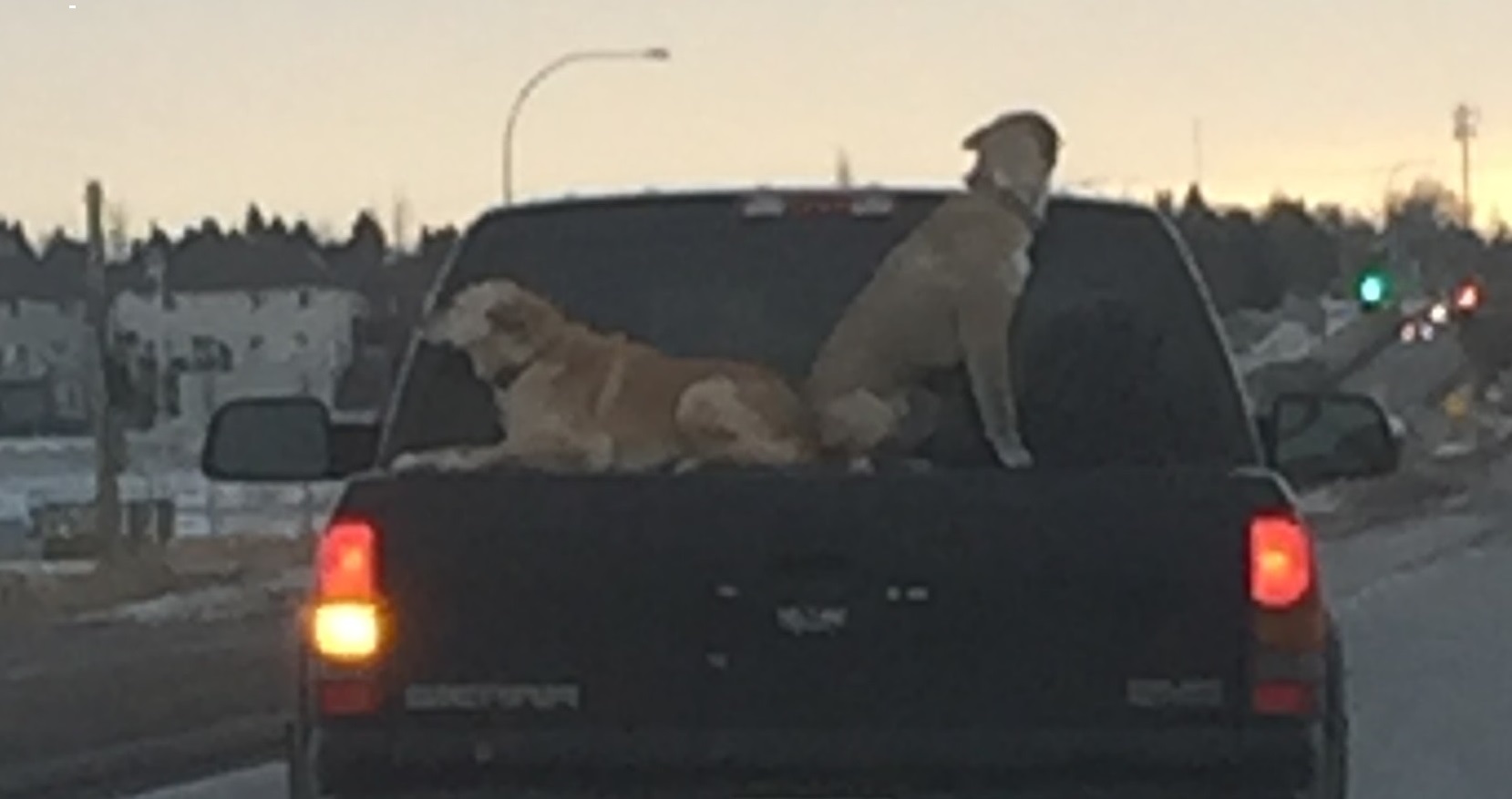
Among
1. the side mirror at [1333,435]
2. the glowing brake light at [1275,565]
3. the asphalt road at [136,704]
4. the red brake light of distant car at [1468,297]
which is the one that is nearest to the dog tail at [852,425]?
the glowing brake light at [1275,565]

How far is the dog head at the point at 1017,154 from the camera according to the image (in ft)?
25.3

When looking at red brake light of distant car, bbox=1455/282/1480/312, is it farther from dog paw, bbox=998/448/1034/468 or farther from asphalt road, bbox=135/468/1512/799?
dog paw, bbox=998/448/1034/468

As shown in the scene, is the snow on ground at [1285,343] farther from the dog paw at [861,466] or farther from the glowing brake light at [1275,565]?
the glowing brake light at [1275,565]

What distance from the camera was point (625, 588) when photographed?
6875mm

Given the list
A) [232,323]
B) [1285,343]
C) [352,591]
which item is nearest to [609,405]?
[352,591]

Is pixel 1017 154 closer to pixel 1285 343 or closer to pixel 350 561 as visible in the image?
pixel 350 561

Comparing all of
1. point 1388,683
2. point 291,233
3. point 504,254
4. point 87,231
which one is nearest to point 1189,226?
point 291,233

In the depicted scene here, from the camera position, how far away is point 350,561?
22.6 feet

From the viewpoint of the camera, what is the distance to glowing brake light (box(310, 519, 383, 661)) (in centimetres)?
688

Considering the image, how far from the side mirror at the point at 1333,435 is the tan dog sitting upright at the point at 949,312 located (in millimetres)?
1411

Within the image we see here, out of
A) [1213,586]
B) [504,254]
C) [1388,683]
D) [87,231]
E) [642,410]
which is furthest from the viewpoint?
[87,231]

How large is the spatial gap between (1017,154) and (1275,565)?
1238mm

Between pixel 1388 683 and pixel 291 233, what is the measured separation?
15574 centimetres

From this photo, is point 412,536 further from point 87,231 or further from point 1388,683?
point 87,231
